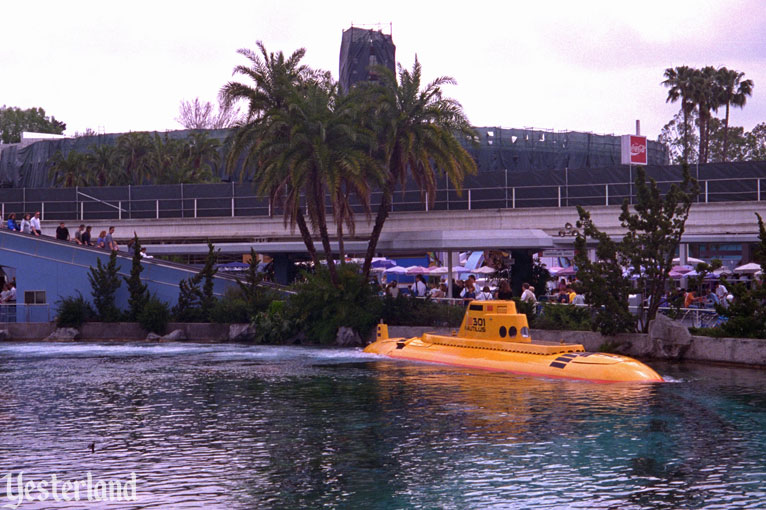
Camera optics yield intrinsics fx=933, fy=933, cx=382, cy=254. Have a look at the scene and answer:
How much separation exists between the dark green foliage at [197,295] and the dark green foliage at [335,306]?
5.68 metres

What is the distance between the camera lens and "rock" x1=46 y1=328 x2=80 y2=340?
46781 mm

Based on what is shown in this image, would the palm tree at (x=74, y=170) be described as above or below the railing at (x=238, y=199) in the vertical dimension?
above

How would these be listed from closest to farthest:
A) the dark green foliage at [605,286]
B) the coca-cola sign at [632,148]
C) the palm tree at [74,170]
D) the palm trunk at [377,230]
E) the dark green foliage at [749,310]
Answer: the dark green foliage at [749,310], the dark green foliage at [605,286], the palm trunk at [377,230], the coca-cola sign at [632,148], the palm tree at [74,170]

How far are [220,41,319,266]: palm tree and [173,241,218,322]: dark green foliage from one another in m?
4.71

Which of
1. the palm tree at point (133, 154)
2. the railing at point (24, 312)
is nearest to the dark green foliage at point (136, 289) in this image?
the railing at point (24, 312)

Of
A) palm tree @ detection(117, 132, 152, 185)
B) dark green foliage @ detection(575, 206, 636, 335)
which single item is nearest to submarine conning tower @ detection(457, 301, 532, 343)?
dark green foliage @ detection(575, 206, 636, 335)

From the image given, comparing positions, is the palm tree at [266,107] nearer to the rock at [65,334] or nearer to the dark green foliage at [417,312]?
the dark green foliage at [417,312]

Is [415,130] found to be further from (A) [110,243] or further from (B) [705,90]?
(B) [705,90]

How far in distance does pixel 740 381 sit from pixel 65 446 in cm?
1983

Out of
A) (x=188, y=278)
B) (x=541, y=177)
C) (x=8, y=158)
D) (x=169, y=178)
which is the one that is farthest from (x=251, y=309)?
(x=8, y=158)

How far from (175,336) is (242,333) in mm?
3491

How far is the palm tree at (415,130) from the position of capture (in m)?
45.2

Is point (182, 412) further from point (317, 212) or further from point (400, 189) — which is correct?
point (400, 189)

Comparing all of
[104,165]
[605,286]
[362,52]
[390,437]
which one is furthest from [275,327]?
[362,52]
